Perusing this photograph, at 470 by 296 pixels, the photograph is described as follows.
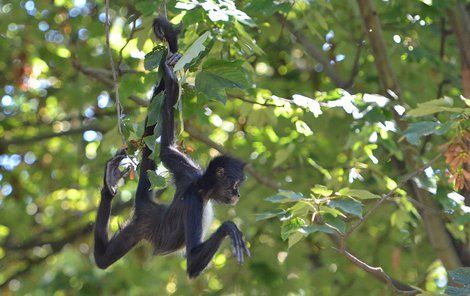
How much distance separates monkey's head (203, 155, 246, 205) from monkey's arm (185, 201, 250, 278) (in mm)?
190

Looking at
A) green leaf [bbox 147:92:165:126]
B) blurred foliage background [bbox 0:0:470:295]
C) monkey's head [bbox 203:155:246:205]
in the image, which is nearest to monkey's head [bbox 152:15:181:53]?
blurred foliage background [bbox 0:0:470:295]

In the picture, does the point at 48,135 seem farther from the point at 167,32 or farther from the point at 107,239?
the point at 167,32

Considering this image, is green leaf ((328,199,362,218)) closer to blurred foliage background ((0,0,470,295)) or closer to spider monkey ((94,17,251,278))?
blurred foliage background ((0,0,470,295))

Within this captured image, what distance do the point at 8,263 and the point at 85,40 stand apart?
10.9 feet

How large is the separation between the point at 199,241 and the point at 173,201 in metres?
0.51

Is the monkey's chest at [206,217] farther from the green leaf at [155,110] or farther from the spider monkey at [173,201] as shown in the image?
the green leaf at [155,110]

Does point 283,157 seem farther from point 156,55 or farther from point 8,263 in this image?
point 8,263

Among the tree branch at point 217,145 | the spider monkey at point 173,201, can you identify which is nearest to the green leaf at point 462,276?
the spider monkey at point 173,201

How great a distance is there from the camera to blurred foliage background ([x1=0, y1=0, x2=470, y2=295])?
5.86m

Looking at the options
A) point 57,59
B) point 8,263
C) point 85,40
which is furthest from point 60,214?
point 57,59

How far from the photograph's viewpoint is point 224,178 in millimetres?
5664

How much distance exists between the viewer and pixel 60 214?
40.1 ft

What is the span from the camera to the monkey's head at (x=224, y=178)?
5668 millimetres

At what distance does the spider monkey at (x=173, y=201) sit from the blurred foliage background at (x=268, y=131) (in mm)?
257
